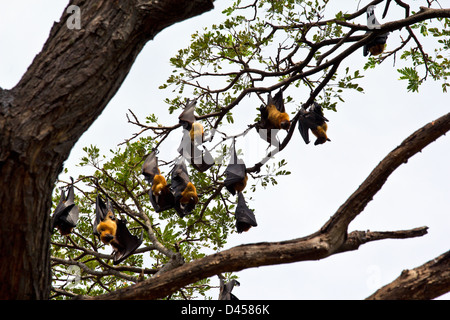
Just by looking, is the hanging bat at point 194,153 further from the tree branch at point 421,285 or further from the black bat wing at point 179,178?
the tree branch at point 421,285

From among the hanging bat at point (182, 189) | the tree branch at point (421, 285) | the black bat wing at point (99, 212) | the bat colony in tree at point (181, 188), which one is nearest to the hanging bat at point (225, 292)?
the bat colony in tree at point (181, 188)

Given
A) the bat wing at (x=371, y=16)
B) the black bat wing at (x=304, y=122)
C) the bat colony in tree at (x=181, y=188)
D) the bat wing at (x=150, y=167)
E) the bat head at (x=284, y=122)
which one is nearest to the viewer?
the bat colony in tree at (x=181, y=188)

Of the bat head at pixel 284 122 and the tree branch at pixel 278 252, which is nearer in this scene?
the tree branch at pixel 278 252

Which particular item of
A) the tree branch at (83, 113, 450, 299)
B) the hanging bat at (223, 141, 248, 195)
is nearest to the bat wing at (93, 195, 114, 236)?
the hanging bat at (223, 141, 248, 195)

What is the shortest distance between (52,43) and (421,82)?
6.09 meters

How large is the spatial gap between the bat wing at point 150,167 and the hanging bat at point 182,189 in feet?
0.85

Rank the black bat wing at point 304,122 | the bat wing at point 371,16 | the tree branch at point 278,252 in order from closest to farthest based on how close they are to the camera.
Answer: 1. the tree branch at point 278,252
2. the bat wing at point 371,16
3. the black bat wing at point 304,122

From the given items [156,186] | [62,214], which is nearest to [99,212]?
[62,214]

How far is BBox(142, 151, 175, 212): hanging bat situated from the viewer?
5898 millimetres

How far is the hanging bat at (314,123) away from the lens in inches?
265

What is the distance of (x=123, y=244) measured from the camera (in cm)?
579

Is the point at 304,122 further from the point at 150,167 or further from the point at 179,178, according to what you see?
the point at 150,167

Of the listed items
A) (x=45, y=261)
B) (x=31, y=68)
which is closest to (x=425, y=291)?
(x=45, y=261)

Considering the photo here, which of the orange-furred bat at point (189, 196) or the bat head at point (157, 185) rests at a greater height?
the bat head at point (157, 185)
